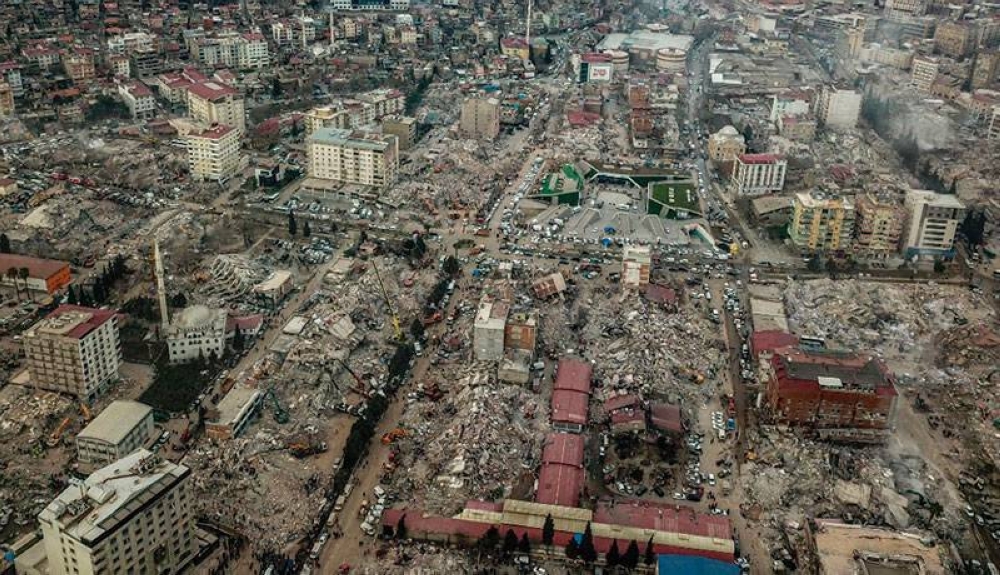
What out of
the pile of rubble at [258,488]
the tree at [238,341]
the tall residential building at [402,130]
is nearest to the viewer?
the pile of rubble at [258,488]

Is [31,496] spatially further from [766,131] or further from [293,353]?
[766,131]

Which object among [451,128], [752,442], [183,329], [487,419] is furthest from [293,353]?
[451,128]

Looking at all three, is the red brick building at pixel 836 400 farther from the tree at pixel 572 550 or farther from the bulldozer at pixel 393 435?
the bulldozer at pixel 393 435

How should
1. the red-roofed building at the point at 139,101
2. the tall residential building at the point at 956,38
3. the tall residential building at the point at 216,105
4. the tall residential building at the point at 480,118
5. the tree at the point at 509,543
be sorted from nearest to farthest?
the tree at the point at 509,543, the tall residential building at the point at 216,105, the tall residential building at the point at 480,118, the red-roofed building at the point at 139,101, the tall residential building at the point at 956,38

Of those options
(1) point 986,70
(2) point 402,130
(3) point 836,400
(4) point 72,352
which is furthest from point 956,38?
(4) point 72,352

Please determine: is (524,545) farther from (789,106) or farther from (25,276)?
(789,106)

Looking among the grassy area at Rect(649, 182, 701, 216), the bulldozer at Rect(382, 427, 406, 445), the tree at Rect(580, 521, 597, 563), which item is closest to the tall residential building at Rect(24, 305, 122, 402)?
the bulldozer at Rect(382, 427, 406, 445)

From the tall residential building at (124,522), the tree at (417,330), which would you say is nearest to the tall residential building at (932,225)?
the tree at (417,330)
